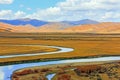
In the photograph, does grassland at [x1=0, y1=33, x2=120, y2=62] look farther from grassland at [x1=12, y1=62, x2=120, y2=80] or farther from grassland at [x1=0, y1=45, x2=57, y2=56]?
grassland at [x1=12, y1=62, x2=120, y2=80]

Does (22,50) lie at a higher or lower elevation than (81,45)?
higher

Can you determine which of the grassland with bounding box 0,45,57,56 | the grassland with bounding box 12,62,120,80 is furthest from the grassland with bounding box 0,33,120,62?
the grassland with bounding box 12,62,120,80

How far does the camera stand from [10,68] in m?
55.2

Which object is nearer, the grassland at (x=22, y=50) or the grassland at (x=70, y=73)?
the grassland at (x=70, y=73)

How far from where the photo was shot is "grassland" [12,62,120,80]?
44750mm

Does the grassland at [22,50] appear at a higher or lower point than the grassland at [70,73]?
higher

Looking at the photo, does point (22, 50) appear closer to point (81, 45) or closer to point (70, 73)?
point (81, 45)

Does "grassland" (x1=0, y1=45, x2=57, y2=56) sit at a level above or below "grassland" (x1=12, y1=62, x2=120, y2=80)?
above

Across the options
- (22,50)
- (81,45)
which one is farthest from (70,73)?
(81,45)

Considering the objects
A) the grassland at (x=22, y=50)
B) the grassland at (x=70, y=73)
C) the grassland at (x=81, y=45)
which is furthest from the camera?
the grassland at (x=22, y=50)

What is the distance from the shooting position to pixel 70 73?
157 ft

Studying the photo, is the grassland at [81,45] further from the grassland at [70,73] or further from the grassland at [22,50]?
the grassland at [70,73]

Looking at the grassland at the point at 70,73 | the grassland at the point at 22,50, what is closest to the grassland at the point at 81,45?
the grassland at the point at 22,50

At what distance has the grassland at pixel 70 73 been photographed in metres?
44.8
